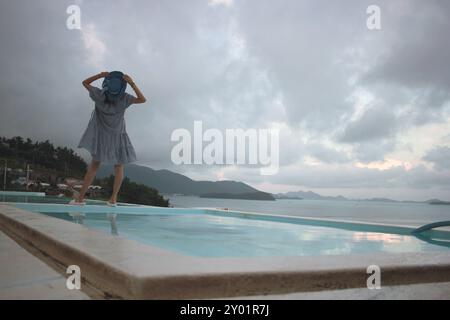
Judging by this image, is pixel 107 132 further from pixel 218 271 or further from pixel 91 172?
pixel 218 271

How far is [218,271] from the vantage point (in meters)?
1.65

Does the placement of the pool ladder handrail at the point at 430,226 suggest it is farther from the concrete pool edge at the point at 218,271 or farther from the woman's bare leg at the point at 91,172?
the woman's bare leg at the point at 91,172

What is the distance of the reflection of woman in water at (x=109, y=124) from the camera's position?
6059 millimetres

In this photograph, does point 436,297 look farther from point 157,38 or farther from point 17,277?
point 157,38

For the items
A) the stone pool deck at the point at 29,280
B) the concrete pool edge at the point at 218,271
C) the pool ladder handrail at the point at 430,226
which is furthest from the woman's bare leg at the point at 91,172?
the pool ladder handrail at the point at 430,226

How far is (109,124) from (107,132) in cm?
12

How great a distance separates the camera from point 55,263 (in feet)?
7.41

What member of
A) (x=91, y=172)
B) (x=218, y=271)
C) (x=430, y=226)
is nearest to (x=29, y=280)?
(x=218, y=271)

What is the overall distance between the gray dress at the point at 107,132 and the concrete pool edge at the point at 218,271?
3.94 m

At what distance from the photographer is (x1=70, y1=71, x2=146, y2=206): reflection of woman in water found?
19.9 feet

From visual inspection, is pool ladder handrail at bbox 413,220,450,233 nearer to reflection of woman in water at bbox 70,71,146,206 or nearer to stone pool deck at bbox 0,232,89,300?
reflection of woman in water at bbox 70,71,146,206

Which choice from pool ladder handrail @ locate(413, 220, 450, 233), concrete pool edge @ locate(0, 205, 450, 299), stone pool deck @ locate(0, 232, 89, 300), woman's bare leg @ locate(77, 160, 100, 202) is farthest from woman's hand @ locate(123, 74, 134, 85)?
pool ladder handrail @ locate(413, 220, 450, 233)

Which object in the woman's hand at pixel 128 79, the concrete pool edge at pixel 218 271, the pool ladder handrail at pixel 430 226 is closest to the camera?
the concrete pool edge at pixel 218 271

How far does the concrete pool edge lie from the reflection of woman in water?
393 cm
